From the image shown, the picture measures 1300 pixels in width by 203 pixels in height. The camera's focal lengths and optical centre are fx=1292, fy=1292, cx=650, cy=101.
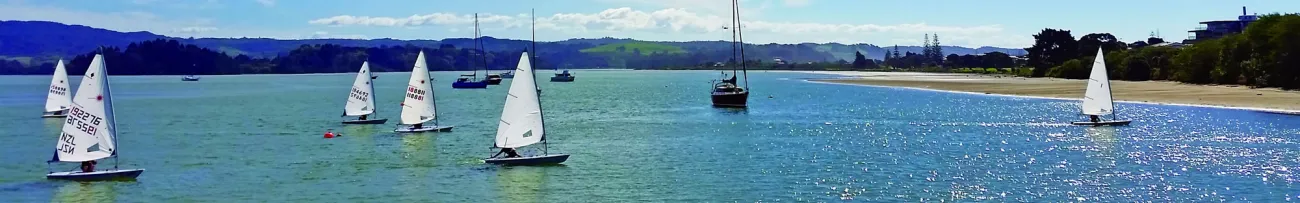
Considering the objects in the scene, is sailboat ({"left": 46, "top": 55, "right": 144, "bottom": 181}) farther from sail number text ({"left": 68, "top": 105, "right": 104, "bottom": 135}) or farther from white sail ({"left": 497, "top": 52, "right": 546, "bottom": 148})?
white sail ({"left": 497, "top": 52, "right": 546, "bottom": 148})

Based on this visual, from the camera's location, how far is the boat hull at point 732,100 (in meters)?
86.8

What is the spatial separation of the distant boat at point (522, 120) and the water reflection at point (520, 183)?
2.82ft

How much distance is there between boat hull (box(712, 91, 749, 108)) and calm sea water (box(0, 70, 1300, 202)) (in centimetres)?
1110

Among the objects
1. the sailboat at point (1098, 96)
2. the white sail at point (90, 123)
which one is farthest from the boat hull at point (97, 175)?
the sailboat at point (1098, 96)

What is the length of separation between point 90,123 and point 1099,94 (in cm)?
4714

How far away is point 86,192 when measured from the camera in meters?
34.9

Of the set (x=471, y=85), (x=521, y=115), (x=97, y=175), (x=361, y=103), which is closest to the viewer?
(x=97, y=175)

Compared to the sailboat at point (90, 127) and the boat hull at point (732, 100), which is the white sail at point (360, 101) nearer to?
the boat hull at point (732, 100)

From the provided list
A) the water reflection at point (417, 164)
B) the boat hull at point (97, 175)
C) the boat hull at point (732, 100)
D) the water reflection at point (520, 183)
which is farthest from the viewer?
the boat hull at point (732, 100)

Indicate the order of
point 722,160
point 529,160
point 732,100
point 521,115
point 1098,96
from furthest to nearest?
point 732,100 → point 1098,96 → point 722,160 → point 529,160 → point 521,115

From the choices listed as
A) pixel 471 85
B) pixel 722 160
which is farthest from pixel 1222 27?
pixel 722 160

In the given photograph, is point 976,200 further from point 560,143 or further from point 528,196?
point 560,143

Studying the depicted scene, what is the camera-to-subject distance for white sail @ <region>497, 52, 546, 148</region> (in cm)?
4053

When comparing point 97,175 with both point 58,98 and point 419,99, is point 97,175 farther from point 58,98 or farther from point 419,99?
point 58,98
